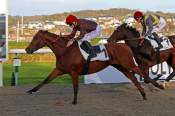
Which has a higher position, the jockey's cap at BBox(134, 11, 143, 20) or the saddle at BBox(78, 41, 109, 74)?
the jockey's cap at BBox(134, 11, 143, 20)

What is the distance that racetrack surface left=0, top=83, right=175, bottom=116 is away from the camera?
11102 millimetres

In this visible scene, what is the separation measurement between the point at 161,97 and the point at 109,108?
106 inches

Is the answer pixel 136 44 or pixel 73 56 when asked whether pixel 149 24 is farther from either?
pixel 73 56

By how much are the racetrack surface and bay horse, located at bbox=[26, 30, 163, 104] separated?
1.69ft

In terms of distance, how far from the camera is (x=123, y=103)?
503 inches

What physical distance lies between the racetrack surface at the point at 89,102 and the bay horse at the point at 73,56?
52 cm

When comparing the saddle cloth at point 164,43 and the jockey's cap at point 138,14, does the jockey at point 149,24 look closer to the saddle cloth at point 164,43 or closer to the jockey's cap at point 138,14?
the jockey's cap at point 138,14

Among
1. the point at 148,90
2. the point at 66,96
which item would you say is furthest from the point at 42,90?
the point at 148,90

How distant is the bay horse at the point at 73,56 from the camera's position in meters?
12.8

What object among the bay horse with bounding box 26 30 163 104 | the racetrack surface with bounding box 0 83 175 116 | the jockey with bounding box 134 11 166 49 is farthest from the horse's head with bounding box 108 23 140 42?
the racetrack surface with bounding box 0 83 175 116

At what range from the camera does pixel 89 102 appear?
510 inches

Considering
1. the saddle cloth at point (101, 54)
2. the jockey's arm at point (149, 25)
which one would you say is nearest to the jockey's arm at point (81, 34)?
the saddle cloth at point (101, 54)

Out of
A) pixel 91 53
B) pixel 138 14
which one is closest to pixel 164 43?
pixel 138 14

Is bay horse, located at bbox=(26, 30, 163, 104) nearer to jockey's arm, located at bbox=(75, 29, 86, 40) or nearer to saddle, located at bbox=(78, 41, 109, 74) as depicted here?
saddle, located at bbox=(78, 41, 109, 74)
